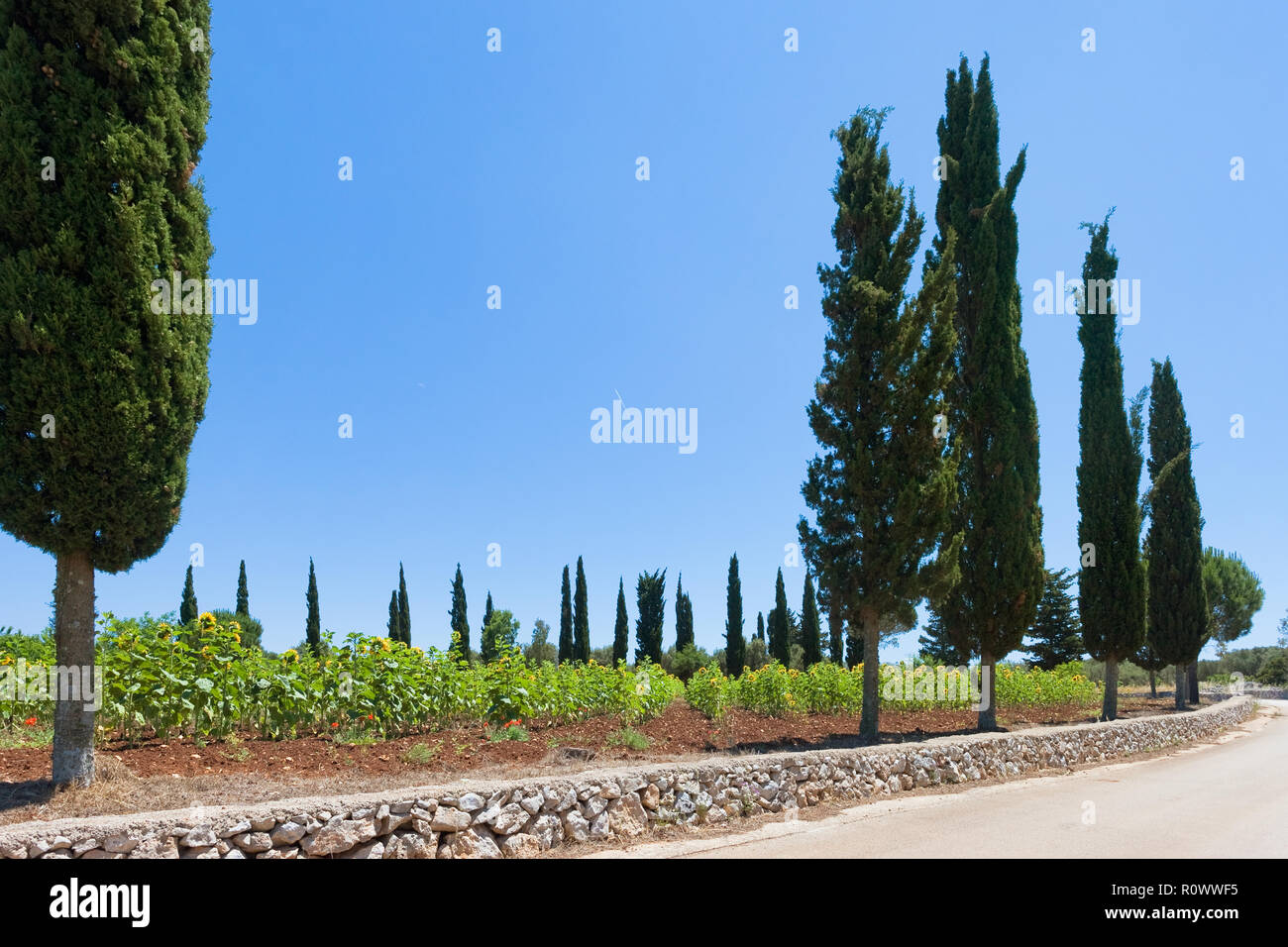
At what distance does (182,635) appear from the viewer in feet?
28.0

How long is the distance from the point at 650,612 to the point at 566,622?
5.33 meters

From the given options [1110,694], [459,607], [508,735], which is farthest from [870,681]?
[459,607]

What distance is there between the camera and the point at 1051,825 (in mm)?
7906

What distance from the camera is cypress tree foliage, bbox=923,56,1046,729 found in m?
15.0

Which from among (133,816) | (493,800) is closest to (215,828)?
(133,816)

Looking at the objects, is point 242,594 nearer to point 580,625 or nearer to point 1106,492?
point 580,625

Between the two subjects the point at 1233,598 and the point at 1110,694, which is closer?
the point at 1110,694

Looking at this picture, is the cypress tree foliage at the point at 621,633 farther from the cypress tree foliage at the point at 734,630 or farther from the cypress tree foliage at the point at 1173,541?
the cypress tree foliage at the point at 1173,541

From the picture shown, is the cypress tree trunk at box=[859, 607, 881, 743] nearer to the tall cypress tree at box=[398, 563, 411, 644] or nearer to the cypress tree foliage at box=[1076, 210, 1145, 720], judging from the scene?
the cypress tree foliage at box=[1076, 210, 1145, 720]

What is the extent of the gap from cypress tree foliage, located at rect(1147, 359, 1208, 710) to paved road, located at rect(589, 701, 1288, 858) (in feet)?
62.1

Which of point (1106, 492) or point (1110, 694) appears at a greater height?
point (1106, 492)
